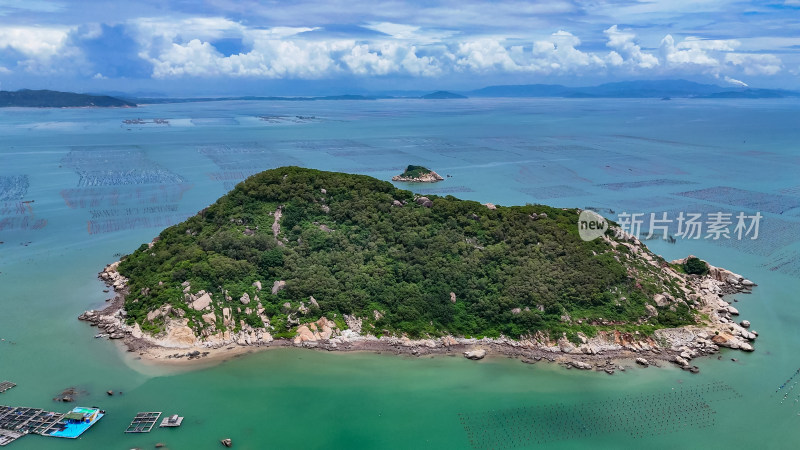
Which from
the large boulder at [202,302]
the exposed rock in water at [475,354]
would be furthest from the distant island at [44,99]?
the exposed rock in water at [475,354]

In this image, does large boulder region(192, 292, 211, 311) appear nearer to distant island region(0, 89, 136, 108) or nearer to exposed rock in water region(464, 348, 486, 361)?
exposed rock in water region(464, 348, 486, 361)

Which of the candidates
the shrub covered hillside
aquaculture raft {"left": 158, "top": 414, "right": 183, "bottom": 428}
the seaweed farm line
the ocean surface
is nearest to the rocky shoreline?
the shrub covered hillside

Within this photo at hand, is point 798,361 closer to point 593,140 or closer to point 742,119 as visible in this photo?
point 593,140

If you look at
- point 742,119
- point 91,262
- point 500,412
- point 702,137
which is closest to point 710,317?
point 500,412

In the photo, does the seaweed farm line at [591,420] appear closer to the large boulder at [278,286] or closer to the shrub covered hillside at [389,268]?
the shrub covered hillside at [389,268]

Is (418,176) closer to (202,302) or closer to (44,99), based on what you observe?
(202,302)

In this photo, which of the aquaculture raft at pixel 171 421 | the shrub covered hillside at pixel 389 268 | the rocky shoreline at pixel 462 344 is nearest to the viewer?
the aquaculture raft at pixel 171 421
